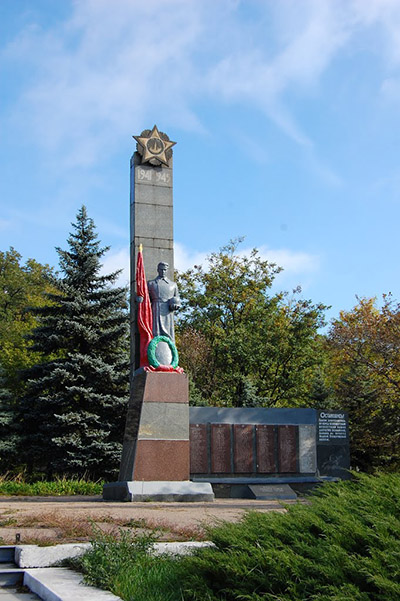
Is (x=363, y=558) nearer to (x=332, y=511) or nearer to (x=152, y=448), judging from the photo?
(x=332, y=511)

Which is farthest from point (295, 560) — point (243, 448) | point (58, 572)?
point (243, 448)

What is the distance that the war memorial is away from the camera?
47.4 feet

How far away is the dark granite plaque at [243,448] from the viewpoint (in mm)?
17422

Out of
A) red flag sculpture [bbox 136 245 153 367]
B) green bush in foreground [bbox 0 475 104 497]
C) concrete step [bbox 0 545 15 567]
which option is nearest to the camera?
concrete step [bbox 0 545 15 567]

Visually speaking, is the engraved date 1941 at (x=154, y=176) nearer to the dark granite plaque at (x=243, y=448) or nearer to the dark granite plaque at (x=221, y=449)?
the dark granite plaque at (x=221, y=449)

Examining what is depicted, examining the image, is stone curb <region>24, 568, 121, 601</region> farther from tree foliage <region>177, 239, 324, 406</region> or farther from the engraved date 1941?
tree foliage <region>177, 239, 324, 406</region>

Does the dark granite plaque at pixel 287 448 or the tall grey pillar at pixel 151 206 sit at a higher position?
the tall grey pillar at pixel 151 206

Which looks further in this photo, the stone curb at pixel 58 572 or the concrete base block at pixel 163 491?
the concrete base block at pixel 163 491

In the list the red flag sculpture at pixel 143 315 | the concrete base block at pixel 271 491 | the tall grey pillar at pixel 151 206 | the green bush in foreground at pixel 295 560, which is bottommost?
the concrete base block at pixel 271 491

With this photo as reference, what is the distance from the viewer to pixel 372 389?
2655 cm

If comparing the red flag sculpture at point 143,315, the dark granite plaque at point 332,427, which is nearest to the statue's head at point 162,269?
the red flag sculpture at point 143,315

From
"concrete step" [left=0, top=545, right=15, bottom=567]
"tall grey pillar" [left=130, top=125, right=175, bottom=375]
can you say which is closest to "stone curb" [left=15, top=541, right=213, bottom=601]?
"concrete step" [left=0, top=545, right=15, bottom=567]

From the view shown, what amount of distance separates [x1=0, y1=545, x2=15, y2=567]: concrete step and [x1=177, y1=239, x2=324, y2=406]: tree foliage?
2456 cm

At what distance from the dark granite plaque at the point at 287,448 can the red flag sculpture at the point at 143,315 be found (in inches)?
180
